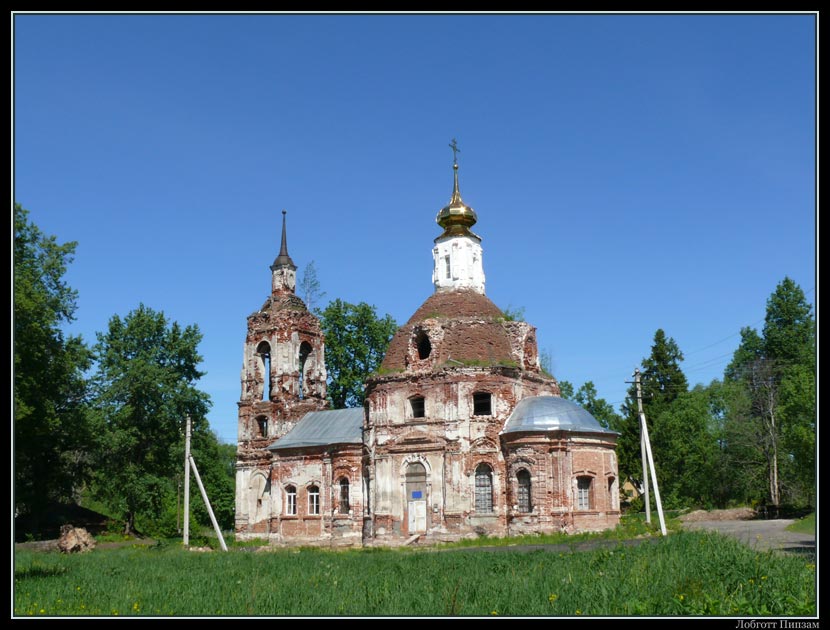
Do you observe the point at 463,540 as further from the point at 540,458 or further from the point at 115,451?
the point at 115,451

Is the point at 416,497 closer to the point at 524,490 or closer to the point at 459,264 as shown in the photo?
the point at 524,490

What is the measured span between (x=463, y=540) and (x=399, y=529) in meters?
3.04

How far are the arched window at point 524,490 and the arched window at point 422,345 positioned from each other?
6.37 metres

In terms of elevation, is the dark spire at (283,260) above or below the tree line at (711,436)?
above

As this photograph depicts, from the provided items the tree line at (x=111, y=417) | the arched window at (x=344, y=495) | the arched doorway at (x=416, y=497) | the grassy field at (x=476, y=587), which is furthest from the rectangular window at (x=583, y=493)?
the tree line at (x=111, y=417)

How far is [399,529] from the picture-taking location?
33031mm

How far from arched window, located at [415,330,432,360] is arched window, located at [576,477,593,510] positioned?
7.98m

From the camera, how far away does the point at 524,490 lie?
31.6m

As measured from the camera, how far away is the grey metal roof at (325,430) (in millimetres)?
37928

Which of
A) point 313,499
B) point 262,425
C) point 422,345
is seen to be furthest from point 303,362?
point 422,345

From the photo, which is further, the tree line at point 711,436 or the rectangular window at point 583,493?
the tree line at point 711,436

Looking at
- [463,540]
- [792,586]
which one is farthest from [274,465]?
[792,586]

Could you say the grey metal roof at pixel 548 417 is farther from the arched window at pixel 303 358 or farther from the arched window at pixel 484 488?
the arched window at pixel 303 358

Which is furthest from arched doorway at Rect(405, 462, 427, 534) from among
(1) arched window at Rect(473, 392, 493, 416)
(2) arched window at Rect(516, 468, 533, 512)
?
(2) arched window at Rect(516, 468, 533, 512)
